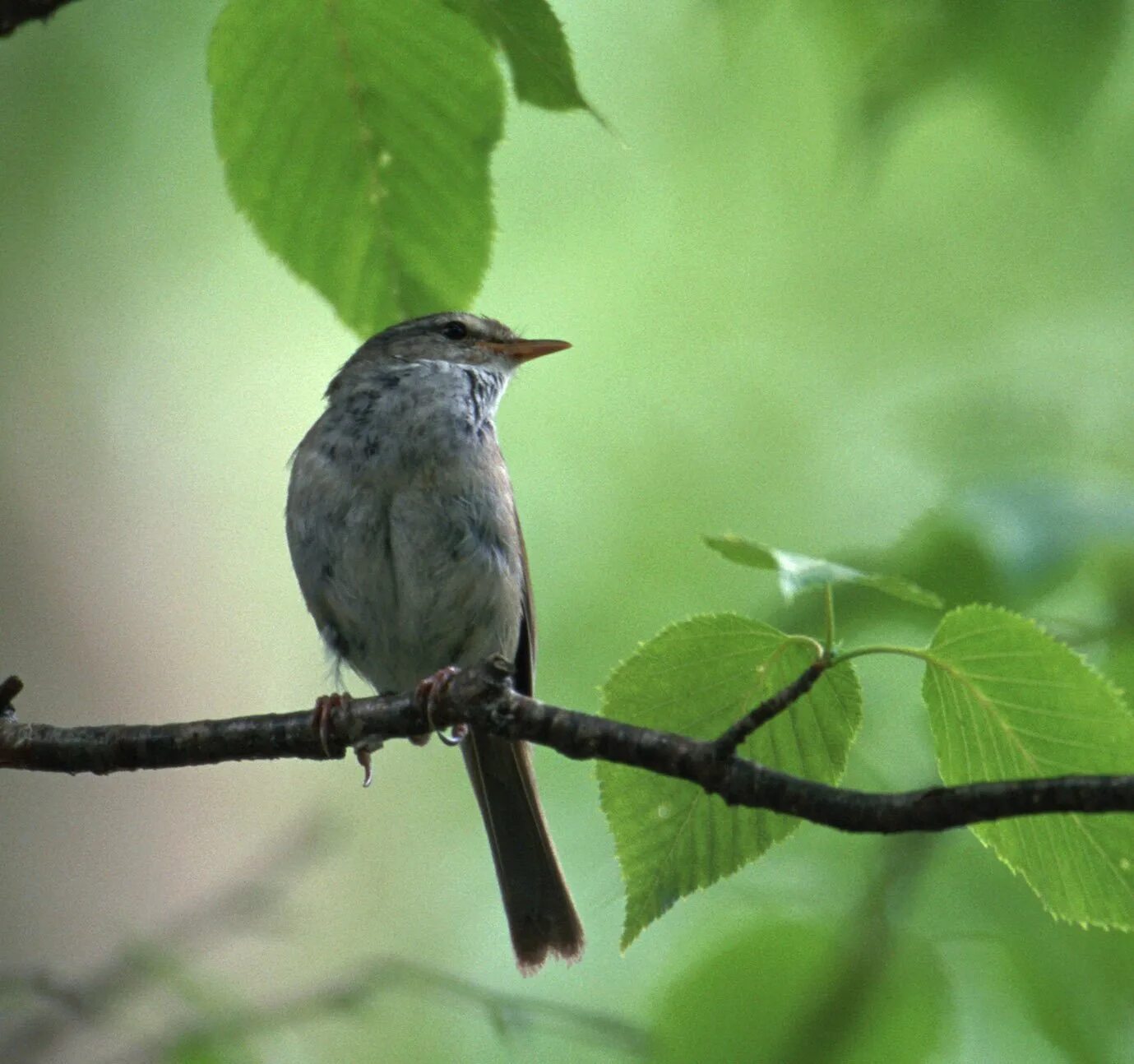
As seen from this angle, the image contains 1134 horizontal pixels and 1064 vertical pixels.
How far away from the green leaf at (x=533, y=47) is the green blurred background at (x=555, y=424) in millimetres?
2133

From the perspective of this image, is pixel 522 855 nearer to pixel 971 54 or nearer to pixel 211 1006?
pixel 211 1006

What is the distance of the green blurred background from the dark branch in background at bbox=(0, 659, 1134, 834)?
1352 millimetres

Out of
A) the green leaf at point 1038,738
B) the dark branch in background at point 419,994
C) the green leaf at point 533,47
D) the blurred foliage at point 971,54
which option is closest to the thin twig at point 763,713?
the green leaf at point 1038,738

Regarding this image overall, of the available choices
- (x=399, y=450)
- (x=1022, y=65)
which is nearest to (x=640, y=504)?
(x=399, y=450)

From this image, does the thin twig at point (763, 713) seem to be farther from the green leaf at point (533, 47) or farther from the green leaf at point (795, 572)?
the green leaf at point (533, 47)

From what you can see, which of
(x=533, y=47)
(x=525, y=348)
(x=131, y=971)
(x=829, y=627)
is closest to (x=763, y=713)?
(x=829, y=627)

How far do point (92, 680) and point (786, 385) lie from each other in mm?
4499

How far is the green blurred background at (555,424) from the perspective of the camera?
21.2 ft

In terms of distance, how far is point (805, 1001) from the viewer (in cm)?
352

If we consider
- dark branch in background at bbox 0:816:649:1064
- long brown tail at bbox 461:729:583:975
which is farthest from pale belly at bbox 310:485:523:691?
dark branch in background at bbox 0:816:649:1064

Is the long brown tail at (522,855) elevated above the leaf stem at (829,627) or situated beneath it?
elevated above

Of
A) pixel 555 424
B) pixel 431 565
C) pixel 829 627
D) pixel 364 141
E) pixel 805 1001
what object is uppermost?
pixel 555 424

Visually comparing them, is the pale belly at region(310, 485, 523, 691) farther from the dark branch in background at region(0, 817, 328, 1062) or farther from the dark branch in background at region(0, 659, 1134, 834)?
the dark branch in background at region(0, 659, 1134, 834)

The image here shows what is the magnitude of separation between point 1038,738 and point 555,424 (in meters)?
6.97
